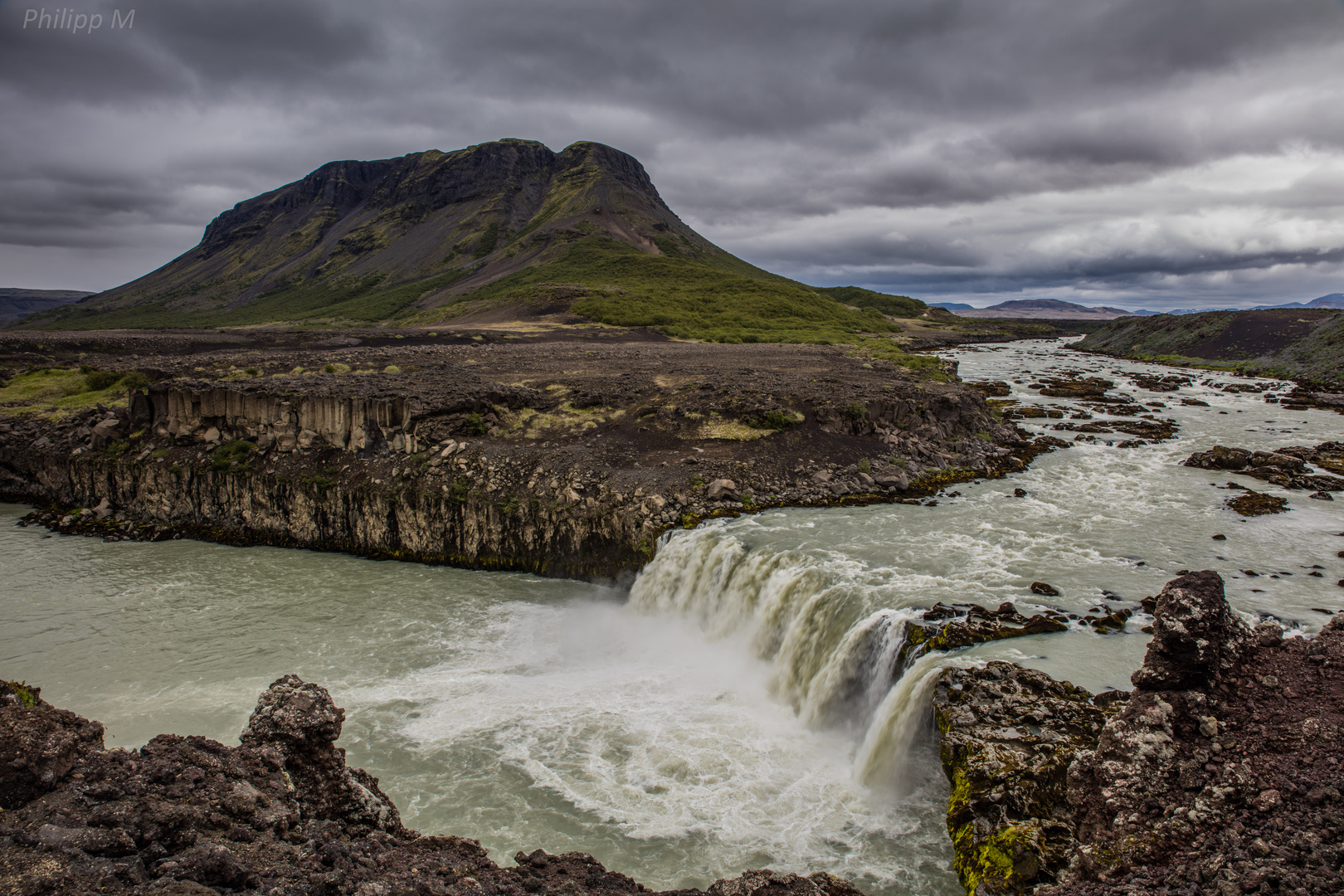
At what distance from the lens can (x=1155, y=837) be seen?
23.3 ft

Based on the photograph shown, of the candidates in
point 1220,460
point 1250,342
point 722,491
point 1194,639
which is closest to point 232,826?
point 1194,639

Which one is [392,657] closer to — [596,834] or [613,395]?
[596,834]

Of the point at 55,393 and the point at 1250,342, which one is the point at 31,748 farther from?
the point at 1250,342

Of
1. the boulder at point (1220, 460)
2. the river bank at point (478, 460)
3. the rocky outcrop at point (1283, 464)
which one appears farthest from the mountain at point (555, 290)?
the rocky outcrop at point (1283, 464)

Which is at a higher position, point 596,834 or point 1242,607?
point 1242,607

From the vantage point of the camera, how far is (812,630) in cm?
1591

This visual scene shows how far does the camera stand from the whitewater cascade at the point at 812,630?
12461mm

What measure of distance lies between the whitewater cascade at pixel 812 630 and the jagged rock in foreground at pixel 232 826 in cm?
510

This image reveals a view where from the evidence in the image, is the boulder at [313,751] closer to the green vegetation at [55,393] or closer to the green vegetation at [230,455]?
the green vegetation at [230,455]

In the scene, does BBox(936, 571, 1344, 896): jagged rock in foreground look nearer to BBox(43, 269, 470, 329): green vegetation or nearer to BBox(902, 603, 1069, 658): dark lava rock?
BBox(902, 603, 1069, 658): dark lava rock

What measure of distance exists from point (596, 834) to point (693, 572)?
958cm

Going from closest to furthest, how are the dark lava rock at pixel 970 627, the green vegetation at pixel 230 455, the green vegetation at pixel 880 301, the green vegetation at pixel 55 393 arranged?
the dark lava rock at pixel 970 627 → the green vegetation at pixel 230 455 → the green vegetation at pixel 55 393 → the green vegetation at pixel 880 301

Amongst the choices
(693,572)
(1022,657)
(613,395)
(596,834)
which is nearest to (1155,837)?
(1022,657)

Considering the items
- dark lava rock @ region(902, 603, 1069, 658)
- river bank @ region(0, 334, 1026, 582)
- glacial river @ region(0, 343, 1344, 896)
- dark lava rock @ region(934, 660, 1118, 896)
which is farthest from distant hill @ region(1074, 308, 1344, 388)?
dark lava rock @ region(934, 660, 1118, 896)
